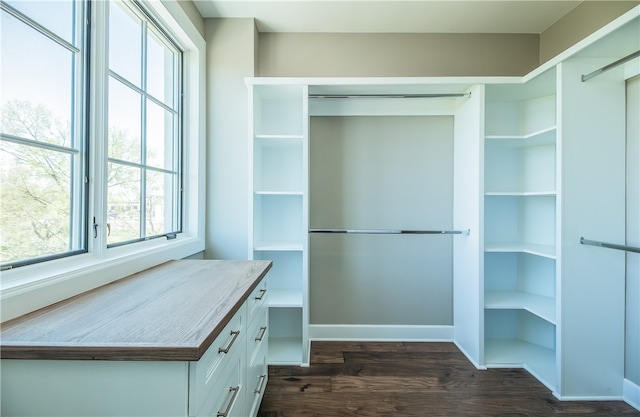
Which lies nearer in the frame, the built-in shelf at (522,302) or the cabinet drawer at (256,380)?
the cabinet drawer at (256,380)

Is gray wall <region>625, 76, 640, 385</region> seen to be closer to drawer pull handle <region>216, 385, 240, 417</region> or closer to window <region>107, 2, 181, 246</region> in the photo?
drawer pull handle <region>216, 385, 240, 417</region>

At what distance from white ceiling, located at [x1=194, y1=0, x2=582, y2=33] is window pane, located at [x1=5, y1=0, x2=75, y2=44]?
1.19 metres

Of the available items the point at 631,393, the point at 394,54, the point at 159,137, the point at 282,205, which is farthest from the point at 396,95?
the point at 631,393

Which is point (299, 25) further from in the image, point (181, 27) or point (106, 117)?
point (106, 117)

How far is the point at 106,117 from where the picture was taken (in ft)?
4.57

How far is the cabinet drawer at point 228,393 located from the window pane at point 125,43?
154 centimetres

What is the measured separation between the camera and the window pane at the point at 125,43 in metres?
1.50

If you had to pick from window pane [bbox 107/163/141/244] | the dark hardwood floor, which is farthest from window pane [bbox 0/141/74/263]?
the dark hardwood floor

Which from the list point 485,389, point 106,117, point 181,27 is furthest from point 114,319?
point 485,389

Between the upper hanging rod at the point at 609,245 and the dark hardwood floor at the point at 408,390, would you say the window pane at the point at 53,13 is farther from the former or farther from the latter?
the upper hanging rod at the point at 609,245

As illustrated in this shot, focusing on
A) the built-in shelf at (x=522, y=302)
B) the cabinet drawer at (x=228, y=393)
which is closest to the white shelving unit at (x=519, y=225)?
the built-in shelf at (x=522, y=302)

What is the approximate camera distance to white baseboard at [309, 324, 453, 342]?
2601 mm

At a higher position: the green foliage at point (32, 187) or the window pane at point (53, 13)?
the window pane at point (53, 13)

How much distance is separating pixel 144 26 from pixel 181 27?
0.27 m
